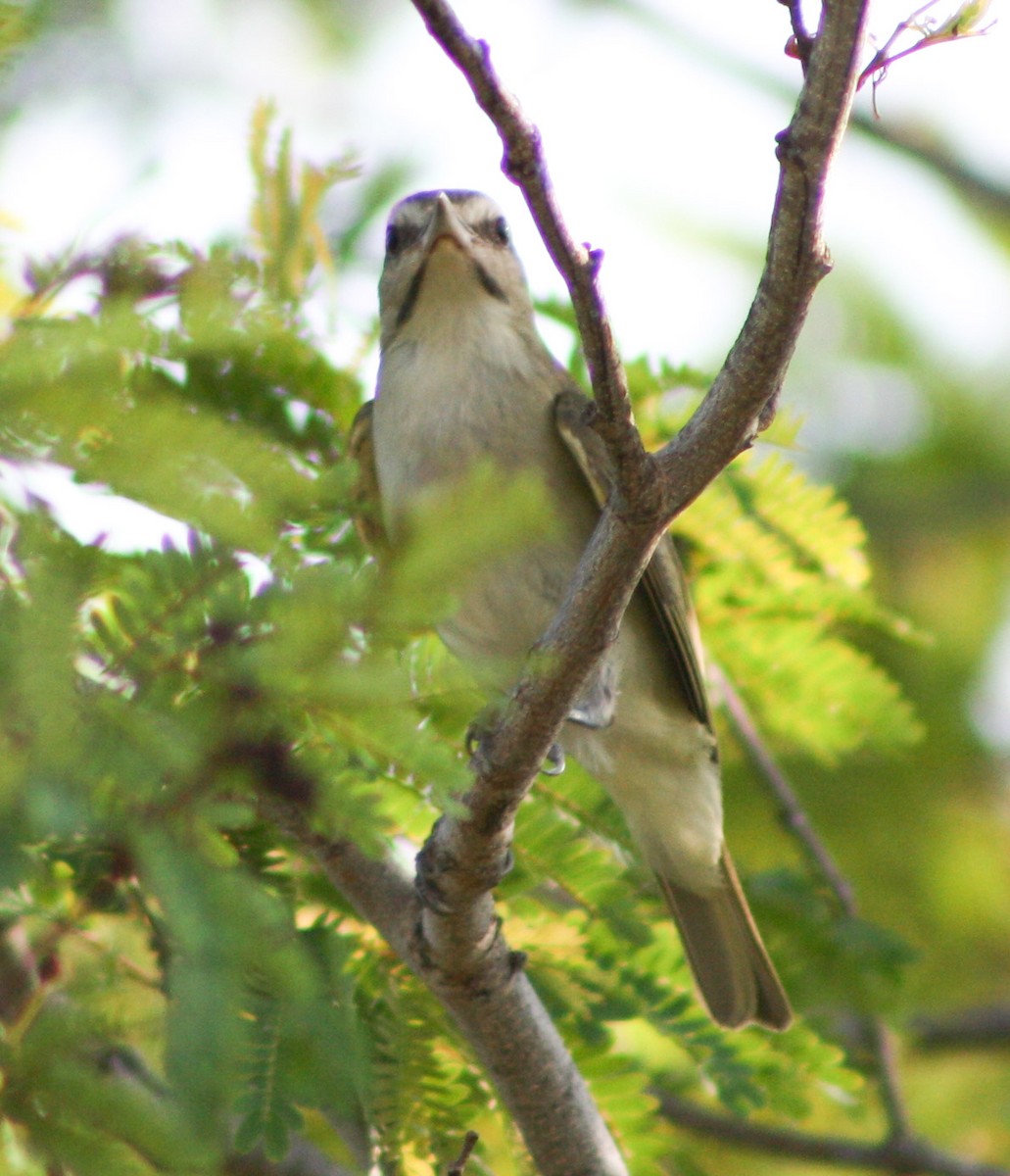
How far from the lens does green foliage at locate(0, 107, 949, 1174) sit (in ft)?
5.52

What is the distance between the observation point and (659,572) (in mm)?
3898

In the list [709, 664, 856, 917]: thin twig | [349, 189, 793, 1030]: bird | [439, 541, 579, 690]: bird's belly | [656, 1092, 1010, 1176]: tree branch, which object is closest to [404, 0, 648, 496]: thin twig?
[349, 189, 793, 1030]: bird

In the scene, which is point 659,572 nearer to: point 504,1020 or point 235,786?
point 504,1020

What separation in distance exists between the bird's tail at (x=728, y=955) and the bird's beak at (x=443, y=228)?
6.64 ft

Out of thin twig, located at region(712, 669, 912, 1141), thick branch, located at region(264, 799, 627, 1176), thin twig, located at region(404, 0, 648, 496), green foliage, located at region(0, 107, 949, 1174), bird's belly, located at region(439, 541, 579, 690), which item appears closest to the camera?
green foliage, located at region(0, 107, 949, 1174)

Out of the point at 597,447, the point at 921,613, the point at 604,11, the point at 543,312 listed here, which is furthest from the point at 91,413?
the point at 604,11

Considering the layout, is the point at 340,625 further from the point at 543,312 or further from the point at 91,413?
the point at 543,312

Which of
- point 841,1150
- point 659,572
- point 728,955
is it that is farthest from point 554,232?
point 841,1150

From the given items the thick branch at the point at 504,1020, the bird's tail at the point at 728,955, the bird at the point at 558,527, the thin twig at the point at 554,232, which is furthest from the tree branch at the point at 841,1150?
the thin twig at the point at 554,232

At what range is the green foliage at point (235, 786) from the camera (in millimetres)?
1683

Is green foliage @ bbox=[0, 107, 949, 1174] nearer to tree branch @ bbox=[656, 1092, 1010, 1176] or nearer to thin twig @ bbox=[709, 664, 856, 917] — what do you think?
thin twig @ bbox=[709, 664, 856, 917]

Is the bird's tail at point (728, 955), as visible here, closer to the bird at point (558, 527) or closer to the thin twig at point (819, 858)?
the bird at point (558, 527)

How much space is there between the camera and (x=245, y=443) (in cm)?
190

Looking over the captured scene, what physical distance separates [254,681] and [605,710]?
2493mm
